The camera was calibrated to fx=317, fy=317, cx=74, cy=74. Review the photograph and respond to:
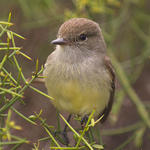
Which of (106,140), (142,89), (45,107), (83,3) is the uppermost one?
(83,3)

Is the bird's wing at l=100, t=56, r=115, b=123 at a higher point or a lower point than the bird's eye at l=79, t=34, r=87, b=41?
lower

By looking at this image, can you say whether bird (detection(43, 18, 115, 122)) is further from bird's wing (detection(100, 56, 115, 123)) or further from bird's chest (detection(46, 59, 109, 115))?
bird's wing (detection(100, 56, 115, 123))

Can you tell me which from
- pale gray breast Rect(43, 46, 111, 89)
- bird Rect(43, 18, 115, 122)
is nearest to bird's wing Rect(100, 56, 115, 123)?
bird Rect(43, 18, 115, 122)

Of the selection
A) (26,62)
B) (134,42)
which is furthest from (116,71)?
(26,62)

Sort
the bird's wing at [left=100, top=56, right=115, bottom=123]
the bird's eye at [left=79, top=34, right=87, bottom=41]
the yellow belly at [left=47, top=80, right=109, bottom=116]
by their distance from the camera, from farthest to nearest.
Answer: the bird's wing at [left=100, top=56, right=115, bottom=123] < the bird's eye at [left=79, top=34, right=87, bottom=41] < the yellow belly at [left=47, top=80, right=109, bottom=116]

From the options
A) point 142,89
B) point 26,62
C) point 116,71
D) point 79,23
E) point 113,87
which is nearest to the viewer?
point 79,23

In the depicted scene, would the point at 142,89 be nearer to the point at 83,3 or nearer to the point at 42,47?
the point at 42,47

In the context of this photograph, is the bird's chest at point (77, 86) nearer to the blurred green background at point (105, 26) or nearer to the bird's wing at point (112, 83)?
the bird's wing at point (112, 83)
